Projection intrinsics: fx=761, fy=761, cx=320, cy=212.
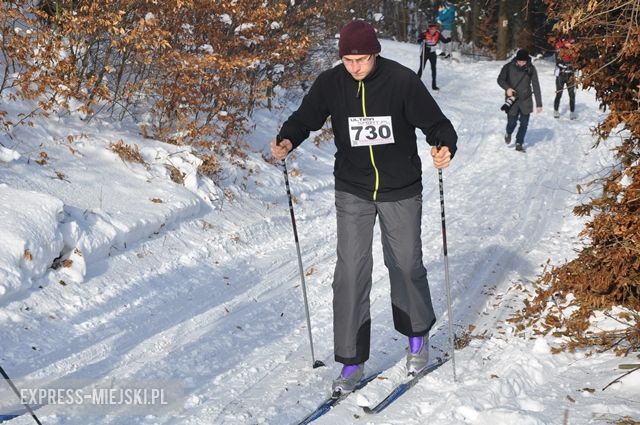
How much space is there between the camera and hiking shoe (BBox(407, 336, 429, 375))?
16.6ft

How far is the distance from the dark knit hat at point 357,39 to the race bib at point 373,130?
42 centimetres

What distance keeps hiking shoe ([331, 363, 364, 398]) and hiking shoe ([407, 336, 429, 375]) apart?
0.34m

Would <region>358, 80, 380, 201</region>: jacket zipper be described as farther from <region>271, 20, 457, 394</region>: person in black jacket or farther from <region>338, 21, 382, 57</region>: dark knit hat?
<region>338, 21, 382, 57</region>: dark knit hat

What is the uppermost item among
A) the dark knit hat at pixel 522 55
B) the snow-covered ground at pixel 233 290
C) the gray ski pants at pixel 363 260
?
the gray ski pants at pixel 363 260

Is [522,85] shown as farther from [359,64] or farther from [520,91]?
[359,64]

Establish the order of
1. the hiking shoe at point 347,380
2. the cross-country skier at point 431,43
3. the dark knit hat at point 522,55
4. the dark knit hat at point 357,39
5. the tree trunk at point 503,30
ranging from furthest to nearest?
the tree trunk at point 503,30, the cross-country skier at point 431,43, the dark knit hat at point 522,55, the hiking shoe at point 347,380, the dark knit hat at point 357,39

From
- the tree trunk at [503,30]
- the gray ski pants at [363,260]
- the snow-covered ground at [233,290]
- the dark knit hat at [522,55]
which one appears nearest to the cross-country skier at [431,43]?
the dark knit hat at [522,55]

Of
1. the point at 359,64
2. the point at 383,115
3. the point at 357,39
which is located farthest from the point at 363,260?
the point at 357,39

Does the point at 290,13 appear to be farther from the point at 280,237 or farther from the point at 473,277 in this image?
the point at 473,277

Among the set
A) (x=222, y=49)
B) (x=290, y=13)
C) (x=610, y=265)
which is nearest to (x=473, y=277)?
(x=610, y=265)

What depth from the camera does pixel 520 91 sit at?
14.4 metres

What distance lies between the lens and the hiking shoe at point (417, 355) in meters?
5.06

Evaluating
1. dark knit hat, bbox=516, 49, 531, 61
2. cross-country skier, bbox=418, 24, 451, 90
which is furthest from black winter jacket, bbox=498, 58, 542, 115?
cross-country skier, bbox=418, 24, 451, 90

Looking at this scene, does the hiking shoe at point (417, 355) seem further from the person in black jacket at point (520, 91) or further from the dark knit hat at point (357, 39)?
the person in black jacket at point (520, 91)
